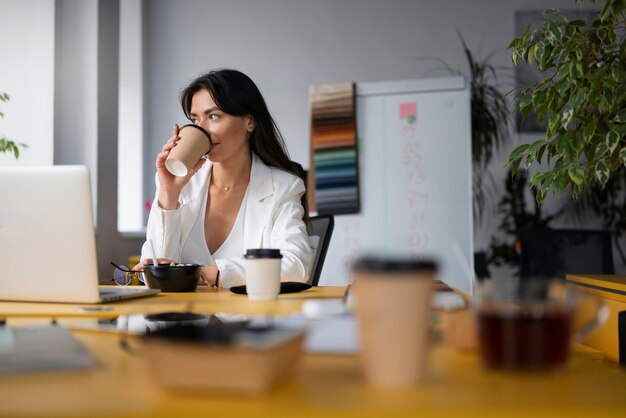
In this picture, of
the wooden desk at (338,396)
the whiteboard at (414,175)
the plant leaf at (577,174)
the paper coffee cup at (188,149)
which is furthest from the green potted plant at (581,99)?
the whiteboard at (414,175)

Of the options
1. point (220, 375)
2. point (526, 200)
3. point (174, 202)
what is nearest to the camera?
point (220, 375)

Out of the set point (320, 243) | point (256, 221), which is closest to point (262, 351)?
point (256, 221)

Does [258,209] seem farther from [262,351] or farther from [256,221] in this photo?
[262,351]

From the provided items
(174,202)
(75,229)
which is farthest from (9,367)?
(174,202)

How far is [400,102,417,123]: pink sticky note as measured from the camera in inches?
168

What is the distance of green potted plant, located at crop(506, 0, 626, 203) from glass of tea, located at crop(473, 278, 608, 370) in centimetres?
125

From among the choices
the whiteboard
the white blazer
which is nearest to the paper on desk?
the white blazer

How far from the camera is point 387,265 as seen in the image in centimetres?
60

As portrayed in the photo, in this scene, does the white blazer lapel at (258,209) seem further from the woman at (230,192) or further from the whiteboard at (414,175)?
the whiteboard at (414,175)

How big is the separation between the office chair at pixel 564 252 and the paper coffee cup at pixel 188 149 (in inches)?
73.4

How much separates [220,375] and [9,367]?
0.26 m

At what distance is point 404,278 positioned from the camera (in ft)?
1.96

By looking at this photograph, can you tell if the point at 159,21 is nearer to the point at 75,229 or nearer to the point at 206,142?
the point at 206,142

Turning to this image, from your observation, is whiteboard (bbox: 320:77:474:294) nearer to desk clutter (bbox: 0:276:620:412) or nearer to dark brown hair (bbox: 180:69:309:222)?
dark brown hair (bbox: 180:69:309:222)
